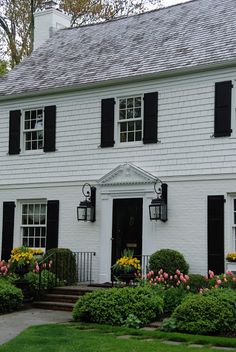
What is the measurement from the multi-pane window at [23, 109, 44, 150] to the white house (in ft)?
0.12

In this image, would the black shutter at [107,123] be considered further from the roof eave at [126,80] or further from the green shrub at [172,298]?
the green shrub at [172,298]

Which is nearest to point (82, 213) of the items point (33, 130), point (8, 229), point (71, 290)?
point (71, 290)

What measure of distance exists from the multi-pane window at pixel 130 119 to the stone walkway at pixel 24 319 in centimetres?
520

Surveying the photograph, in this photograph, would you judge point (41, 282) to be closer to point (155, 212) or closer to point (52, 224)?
point (52, 224)

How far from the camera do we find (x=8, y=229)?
18.0 m

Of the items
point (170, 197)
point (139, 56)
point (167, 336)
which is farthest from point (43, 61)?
point (167, 336)

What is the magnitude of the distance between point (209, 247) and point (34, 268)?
4.41 meters

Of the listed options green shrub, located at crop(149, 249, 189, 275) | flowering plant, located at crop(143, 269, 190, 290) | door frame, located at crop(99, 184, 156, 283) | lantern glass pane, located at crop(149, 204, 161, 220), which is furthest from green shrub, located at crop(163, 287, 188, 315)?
door frame, located at crop(99, 184, 156, 283)

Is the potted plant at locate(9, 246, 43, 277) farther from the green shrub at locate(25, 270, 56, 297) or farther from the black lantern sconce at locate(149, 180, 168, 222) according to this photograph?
the black lantern sconce at locate(149, 180, 168, 222)

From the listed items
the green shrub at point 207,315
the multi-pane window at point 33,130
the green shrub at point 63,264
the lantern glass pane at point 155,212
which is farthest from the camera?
the multi-pane window at point 33,130

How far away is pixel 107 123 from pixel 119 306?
20.6 feet

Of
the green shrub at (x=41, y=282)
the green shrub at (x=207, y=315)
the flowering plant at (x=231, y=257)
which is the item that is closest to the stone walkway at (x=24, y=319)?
the green shrub at (x=41, y=282)

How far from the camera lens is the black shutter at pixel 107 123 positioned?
54.0 feet

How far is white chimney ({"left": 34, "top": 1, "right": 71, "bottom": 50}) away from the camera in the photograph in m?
22.2
